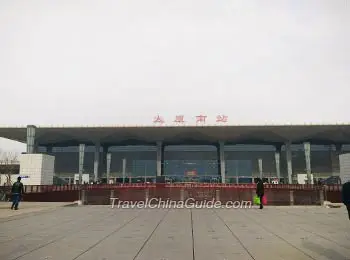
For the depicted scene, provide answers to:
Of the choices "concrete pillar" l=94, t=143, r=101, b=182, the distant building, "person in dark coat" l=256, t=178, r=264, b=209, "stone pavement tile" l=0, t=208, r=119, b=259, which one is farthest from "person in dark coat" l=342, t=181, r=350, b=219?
"concrete pillar" l=94, t=143, r=101, b=182

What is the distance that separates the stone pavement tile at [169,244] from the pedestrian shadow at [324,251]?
8.32 ft

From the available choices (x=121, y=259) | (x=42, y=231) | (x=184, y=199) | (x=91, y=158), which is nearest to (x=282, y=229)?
(x=121, y=259)

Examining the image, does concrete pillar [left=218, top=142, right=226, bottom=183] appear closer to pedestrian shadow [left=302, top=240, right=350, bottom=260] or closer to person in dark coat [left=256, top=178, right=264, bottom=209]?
person in dark coat [left=256, top=178, right=264, bottom=209]

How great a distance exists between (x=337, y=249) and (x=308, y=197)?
51.5ft

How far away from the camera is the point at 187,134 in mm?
78438

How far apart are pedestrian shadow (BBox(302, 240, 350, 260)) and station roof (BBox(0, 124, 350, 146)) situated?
209 feet

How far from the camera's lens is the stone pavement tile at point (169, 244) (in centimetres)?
636

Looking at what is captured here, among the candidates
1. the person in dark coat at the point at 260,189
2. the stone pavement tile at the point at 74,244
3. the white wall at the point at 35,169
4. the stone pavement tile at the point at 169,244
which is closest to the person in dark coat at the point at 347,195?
the stone pavement tile at the point at 169,244

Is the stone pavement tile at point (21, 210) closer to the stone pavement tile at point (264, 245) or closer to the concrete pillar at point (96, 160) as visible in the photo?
the stone pavement tile at point (264, 245)

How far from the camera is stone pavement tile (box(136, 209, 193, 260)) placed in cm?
636

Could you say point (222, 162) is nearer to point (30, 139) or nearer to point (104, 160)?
point (104, 160)

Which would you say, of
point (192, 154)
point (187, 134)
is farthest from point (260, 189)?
point (192, 154)

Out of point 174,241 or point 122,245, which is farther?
point 174,241

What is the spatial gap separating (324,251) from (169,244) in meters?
3.26
